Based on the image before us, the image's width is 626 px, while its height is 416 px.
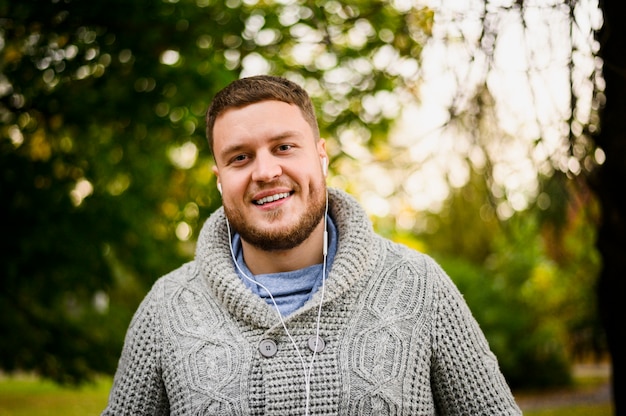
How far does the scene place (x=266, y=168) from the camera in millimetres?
2199

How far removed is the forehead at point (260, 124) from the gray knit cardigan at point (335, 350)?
0.41 m

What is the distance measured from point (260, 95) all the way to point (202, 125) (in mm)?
1937

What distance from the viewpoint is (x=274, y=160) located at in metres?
2.23

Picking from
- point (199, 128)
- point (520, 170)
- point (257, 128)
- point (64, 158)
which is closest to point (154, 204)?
point (64, 158)

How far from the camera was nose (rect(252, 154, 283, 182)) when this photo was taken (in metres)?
2.19

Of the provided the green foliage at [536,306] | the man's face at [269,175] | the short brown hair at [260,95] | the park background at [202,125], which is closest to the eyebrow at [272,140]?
the man's face at [269,175]

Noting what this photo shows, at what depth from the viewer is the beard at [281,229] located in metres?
2.23

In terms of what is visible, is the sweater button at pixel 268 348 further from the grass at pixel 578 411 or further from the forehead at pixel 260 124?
the grass at pixel 578 411

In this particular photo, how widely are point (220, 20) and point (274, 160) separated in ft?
6.92

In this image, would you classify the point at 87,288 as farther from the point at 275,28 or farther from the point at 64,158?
the point at 275,28

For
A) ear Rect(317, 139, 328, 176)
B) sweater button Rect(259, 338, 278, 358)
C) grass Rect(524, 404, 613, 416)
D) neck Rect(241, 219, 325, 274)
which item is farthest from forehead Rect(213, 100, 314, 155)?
grass Rect(524, 404, 613, 416)

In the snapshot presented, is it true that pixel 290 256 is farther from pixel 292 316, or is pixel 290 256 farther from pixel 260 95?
pixel 260 95

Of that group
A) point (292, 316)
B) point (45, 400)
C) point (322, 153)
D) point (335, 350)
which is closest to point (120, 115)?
point (322, 153)

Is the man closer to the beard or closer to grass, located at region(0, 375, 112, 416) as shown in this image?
the beard
